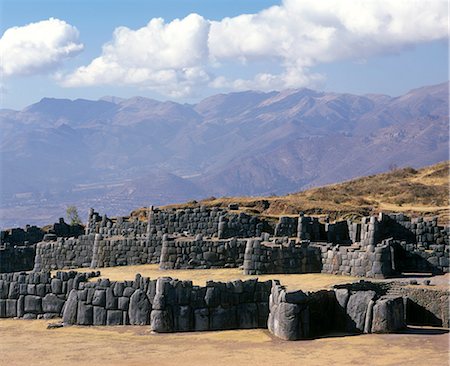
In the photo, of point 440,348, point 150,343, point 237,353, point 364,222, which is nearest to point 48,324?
point 150,343

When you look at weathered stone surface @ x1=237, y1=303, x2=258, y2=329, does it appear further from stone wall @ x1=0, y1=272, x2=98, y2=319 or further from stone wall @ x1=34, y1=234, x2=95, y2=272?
stone wall @ x1=34, y1=234, x2=95, y2=272

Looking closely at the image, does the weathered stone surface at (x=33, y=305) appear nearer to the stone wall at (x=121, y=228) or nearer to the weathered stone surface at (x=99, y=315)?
the weathered stone surface at (x=99, y=315)

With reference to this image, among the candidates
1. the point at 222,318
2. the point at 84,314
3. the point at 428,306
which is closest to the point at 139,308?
the point at 84,314

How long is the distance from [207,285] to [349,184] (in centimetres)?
6249

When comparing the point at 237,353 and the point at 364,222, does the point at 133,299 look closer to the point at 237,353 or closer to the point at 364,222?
the point at 237,353

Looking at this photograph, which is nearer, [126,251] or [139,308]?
[139,308]

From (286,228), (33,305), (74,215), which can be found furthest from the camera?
(74,215)

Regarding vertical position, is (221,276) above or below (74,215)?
below

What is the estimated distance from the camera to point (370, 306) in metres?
26.5

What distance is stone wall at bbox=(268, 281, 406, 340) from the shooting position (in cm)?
2623

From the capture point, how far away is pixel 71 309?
31.2 meters

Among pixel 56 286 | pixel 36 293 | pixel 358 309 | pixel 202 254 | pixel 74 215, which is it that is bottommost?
pixel 358 309

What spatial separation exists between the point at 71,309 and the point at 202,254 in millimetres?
7982

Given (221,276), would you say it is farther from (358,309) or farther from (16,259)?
(16,259)
